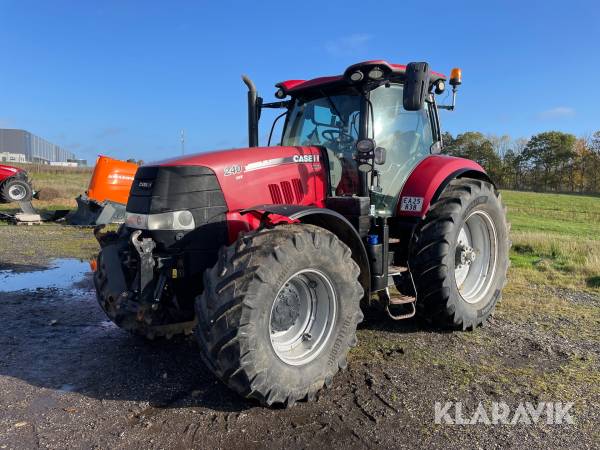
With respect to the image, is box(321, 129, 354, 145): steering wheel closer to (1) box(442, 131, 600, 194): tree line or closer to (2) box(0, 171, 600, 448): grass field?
(2) box(0, 171, 600, 448): grass field

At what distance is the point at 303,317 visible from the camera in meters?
3.64

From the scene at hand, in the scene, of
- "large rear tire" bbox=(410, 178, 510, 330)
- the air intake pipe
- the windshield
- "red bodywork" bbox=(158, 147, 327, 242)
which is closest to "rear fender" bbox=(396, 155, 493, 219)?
"large rear tire" bbox=(410, 178, 510, 330)

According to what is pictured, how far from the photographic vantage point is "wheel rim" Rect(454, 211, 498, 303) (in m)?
5.24

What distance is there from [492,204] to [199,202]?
3.20m

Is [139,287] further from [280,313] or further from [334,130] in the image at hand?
[334,130]

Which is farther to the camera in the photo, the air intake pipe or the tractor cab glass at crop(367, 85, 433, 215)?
the air intake pipe

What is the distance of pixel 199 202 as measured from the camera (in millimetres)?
3590

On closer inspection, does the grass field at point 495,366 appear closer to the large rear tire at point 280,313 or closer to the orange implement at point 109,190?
the large rear tire at point 280,313

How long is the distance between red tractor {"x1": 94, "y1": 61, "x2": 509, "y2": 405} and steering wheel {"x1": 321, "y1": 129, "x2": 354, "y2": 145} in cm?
1

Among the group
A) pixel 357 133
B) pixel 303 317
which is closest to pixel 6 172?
pixel 357 133

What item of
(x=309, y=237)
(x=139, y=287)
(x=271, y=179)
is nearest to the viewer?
(x=309, y=237)

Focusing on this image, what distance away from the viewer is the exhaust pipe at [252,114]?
5145 mm

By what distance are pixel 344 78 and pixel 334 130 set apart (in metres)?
0.49

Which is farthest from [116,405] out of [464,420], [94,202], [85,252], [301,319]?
[94,202]
